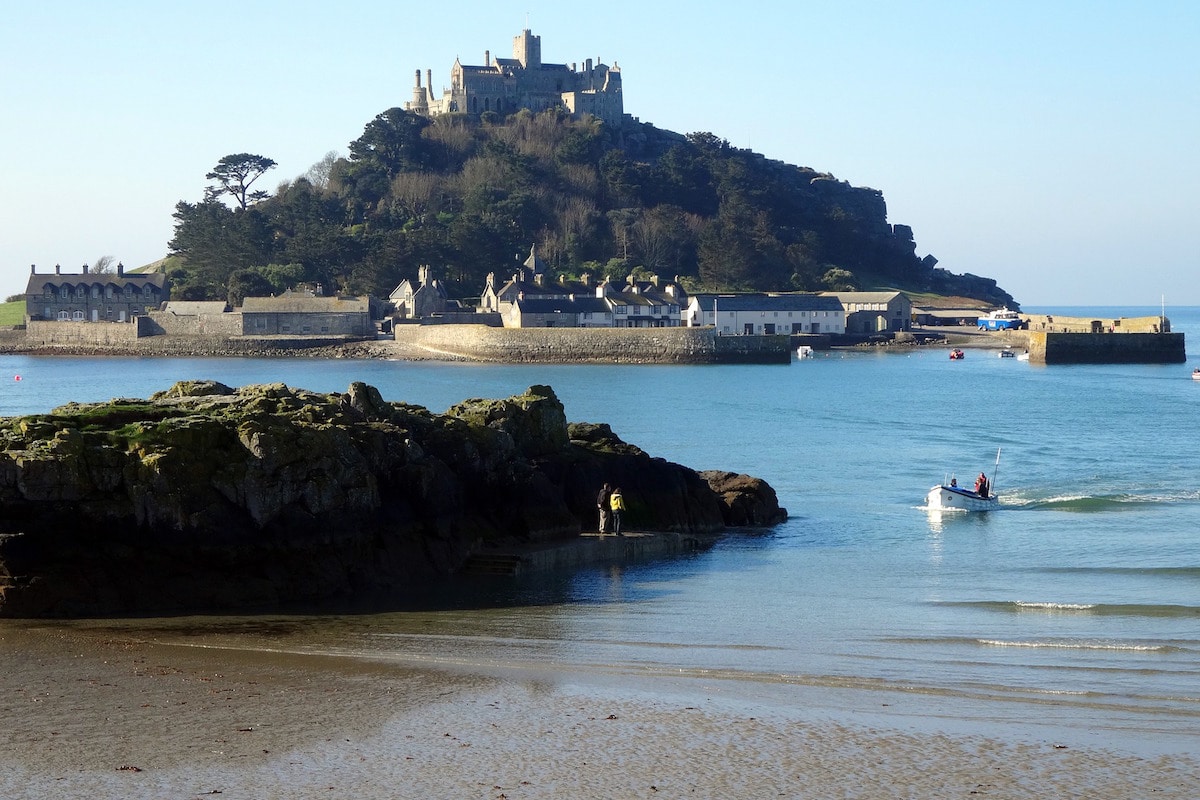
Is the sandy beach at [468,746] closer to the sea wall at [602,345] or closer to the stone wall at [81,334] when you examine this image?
the sea wall at [602,345]

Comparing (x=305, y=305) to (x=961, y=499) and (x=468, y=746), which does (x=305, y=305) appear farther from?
(x=468, y=746)

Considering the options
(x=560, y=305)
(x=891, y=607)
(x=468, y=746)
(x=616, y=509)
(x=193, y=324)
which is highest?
(x=560, y=305)

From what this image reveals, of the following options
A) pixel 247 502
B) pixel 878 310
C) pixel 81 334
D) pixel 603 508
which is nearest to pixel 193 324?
pixel 81 334

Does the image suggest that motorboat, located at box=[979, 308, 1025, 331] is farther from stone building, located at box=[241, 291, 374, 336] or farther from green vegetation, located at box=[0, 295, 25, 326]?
green vegetation, located at box=[0, 295, 25, 326]

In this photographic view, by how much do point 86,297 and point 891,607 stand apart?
8653 centimetres

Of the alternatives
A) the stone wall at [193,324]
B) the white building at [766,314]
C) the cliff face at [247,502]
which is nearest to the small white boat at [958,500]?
the cliff face at [247,502]

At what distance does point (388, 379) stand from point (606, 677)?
48.9m

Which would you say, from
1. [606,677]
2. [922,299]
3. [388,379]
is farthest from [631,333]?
[606,677]

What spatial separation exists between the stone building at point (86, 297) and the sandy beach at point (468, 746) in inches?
3368

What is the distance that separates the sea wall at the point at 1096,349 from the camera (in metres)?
77.8

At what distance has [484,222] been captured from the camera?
319 ft

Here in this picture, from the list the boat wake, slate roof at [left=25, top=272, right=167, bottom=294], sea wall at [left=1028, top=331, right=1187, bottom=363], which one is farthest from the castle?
the boat wake

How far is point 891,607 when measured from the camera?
15.2 metres

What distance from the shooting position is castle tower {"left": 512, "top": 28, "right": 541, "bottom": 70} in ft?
407
